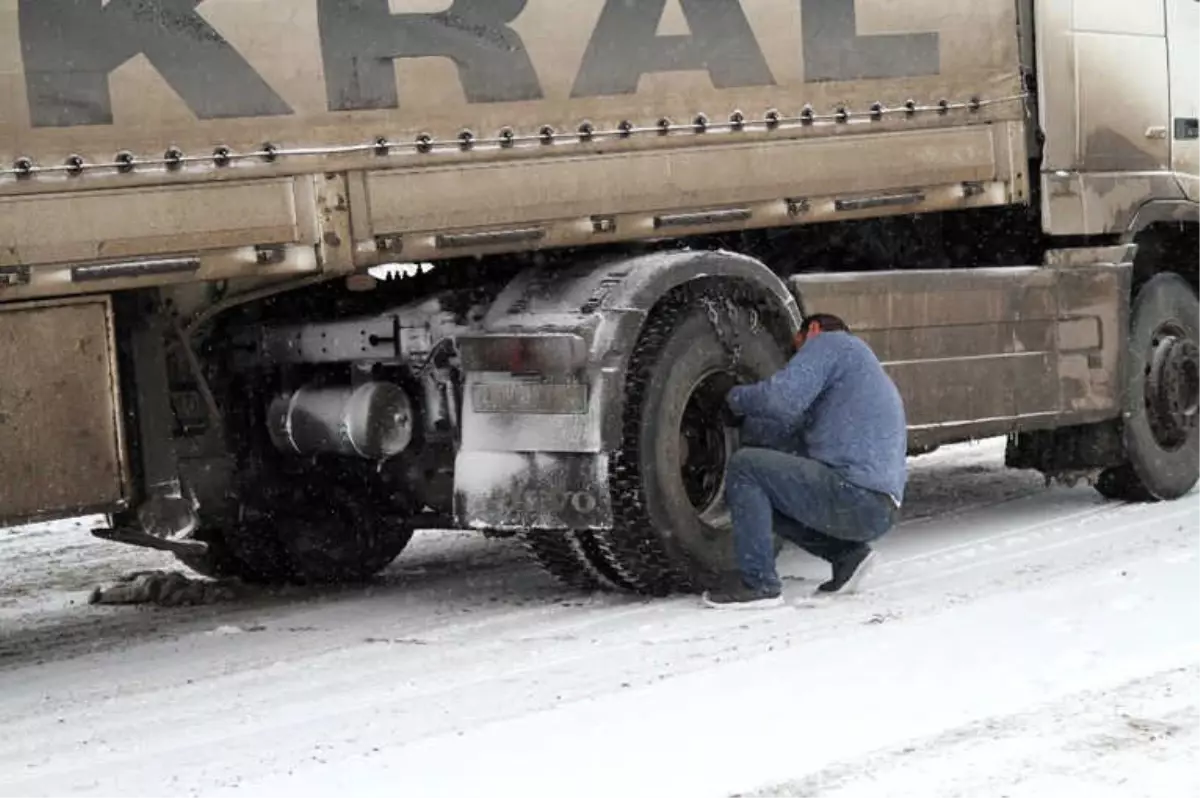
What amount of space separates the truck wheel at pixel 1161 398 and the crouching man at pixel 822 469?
2.83 m

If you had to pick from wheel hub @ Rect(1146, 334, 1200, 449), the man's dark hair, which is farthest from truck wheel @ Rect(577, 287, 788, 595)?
wheel hub @ Rect(1146, 334, 1200, 449)

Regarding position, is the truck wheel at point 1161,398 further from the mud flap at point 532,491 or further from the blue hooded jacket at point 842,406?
the mud flap at point 532,491

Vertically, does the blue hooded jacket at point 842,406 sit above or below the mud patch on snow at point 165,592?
above

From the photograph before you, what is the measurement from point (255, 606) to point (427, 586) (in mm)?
765

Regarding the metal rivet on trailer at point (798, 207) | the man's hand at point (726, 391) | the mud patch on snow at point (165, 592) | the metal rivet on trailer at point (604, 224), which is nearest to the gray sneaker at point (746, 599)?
the man's hand at point (726, 391)

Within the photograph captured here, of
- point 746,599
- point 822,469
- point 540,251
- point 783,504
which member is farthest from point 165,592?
point 822,469

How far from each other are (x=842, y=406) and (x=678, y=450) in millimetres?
657

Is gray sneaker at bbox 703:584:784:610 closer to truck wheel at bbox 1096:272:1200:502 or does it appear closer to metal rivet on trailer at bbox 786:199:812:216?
metal rivet on trailer at bbox 786:199:812:216

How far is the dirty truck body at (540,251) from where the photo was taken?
6844 mm

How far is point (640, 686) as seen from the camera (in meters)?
6.39

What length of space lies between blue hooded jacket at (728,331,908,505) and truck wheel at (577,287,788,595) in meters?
0.29

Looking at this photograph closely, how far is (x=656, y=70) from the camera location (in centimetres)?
814

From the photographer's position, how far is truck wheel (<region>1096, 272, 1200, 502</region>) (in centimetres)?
1041

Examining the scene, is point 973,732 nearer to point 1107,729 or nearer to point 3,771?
point 1107,729
